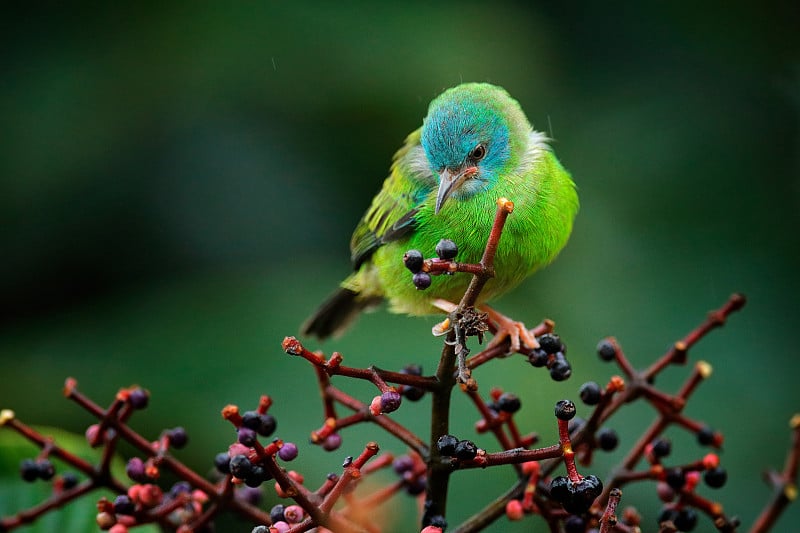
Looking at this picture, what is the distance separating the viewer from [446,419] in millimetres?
1973

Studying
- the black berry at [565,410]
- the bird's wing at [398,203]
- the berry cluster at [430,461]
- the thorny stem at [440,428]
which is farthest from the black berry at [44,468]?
the bird's wing at [398,203]

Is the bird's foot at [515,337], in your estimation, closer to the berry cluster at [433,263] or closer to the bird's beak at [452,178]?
the berry cluster at [433,263]

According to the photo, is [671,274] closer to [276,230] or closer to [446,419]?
[276,230]

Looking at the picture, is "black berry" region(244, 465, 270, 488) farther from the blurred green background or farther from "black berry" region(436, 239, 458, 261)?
the blurred green background

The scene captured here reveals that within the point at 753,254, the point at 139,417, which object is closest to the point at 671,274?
the point at 753,254

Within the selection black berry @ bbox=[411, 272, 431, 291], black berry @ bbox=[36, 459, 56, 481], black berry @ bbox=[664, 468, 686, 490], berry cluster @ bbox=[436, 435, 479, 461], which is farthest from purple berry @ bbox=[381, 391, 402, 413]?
black berry @ bbox=[36, 459, 56, 481]

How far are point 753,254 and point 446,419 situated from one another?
317cm

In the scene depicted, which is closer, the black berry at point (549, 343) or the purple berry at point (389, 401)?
the purple berry at point (389, 401)

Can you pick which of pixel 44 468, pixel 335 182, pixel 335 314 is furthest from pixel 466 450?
pixel 335 182

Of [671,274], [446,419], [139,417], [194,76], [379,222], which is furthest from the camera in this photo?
[194,76]

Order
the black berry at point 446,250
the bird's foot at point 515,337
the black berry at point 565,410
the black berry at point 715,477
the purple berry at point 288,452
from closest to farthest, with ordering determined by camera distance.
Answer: the black berry at point 565,410, the black berry at point 446,250, the purple berry at point 288,452, the bird's foot at point 515,337, the black berry at point 715,477

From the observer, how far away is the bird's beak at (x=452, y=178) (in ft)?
9.69

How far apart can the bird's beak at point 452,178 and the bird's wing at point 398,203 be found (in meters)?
0.21

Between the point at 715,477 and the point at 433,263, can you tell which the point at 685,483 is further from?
the point at 433,263
